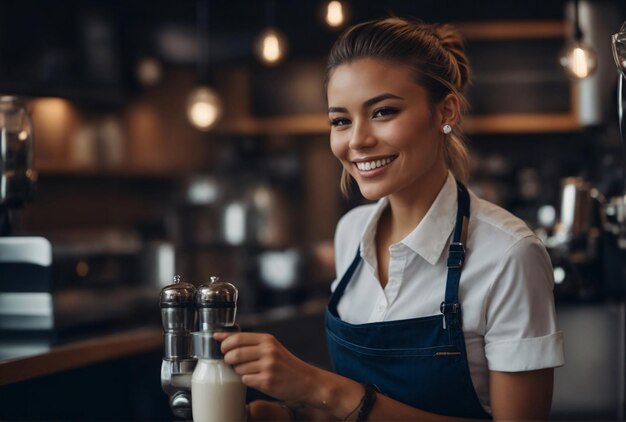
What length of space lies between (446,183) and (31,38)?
151 inches

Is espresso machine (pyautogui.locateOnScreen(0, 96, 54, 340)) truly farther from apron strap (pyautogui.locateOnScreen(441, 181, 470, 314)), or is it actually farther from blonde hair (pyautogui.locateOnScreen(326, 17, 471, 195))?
apron strap (pyautogui.locateOnScreen(441, 181, 470, 314))

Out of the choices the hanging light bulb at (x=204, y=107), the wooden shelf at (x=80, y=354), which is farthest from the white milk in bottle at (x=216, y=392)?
the hanging light bulb at (x=204, y=107)

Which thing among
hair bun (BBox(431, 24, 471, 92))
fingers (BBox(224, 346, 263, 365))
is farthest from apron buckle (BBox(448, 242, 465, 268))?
fingers (BBox(224, 346, 263, 365))

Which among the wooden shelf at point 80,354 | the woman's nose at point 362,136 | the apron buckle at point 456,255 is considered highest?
the woman's nose at point 362,136

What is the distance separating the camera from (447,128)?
1.71m

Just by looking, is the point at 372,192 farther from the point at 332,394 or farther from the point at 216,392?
the point at 216,392

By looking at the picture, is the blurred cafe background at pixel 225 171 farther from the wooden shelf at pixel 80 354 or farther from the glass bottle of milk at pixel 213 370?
the glass bottle of milk at pixel 213 370

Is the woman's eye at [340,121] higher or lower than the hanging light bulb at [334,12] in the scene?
lower

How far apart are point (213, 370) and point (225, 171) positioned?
17.6ft

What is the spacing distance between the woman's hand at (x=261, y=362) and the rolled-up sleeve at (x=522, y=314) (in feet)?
1.36

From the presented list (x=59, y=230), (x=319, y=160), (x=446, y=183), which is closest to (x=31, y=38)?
(x=59, y=230)

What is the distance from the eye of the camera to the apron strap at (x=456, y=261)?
162 centimetres

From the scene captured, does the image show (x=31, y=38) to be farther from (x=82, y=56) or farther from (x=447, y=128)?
(x=447, y=128)

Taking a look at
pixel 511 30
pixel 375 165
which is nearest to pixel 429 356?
pixel 375 165
